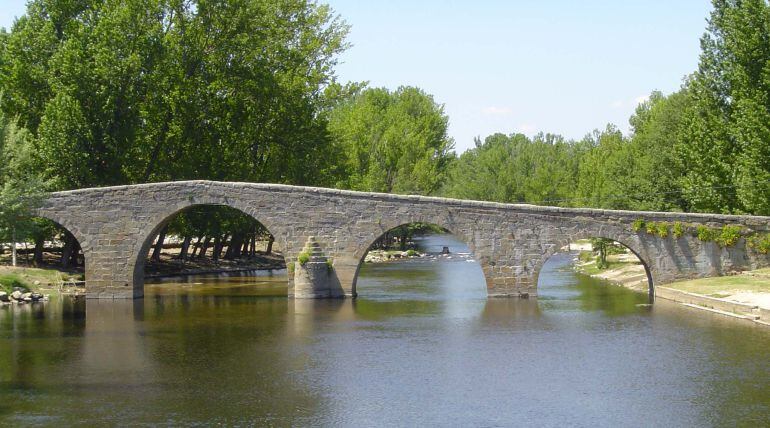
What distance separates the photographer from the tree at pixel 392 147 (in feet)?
249

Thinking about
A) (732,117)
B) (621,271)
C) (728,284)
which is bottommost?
(728,284)

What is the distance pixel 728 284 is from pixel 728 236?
8.46 ft

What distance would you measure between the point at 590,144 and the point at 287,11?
67.9 metres

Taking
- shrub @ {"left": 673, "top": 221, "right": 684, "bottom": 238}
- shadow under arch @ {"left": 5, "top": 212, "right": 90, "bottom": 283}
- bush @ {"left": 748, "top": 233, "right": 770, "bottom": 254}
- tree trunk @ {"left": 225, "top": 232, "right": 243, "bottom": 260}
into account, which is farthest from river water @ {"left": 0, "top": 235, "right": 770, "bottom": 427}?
tree trunk @ {"left": 225, "top": 232, "right": 243, "bottom": 260}

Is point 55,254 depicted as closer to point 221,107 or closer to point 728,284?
point 221,107

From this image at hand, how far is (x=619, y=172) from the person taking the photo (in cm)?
6075

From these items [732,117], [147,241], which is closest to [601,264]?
[732,117]

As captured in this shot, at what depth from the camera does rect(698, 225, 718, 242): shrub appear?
37.3 meters

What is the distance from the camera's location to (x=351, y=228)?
123 feet

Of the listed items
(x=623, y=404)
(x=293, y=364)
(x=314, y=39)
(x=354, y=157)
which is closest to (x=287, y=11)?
(x=314, y=39)

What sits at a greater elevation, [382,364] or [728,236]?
[728,236]

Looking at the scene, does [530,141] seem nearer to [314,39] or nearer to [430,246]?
[430,246]

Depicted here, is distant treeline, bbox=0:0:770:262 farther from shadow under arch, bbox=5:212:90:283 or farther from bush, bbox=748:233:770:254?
bush, bbox=748:233:770:254

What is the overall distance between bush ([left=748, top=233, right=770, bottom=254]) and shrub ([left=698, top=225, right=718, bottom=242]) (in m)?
1.47
